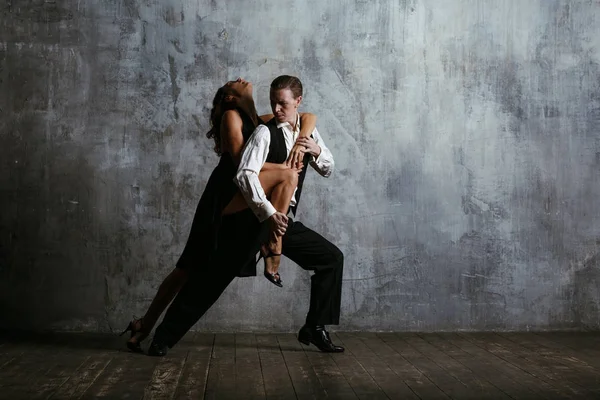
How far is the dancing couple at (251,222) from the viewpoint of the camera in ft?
12.6

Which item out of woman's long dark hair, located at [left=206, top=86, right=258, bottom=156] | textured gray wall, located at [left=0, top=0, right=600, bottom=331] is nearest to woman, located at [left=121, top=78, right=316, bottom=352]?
woman's long dark hair, located at [left=206, top=86, right=258, bottom=156]

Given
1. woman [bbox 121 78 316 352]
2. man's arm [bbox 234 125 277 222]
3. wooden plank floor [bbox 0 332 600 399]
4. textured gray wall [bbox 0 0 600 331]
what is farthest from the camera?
textured gray wall [bbox 0 0 600 331]

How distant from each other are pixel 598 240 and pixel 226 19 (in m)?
2.74

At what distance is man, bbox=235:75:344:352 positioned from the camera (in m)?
3.85

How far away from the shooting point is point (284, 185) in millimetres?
3848

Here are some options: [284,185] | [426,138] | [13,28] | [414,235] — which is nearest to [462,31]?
[426,138]

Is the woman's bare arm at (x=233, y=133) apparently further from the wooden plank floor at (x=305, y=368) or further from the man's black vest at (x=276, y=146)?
the wooden plank floor at (x=305, y=368)

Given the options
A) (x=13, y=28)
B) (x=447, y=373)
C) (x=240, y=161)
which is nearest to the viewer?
(x=447, y=373)

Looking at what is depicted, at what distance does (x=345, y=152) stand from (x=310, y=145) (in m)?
0.98

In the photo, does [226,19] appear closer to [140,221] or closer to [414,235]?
[140,221]

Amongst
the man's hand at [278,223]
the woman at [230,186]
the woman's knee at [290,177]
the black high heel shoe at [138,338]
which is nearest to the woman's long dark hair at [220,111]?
the woman at [230,186]

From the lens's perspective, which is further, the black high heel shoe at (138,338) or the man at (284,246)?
the black high heel shoe at (138,338)

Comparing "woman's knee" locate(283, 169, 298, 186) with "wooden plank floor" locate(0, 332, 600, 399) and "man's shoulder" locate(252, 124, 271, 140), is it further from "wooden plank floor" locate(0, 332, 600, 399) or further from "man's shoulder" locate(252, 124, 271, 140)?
"wooden plank floor" locate(0, 332, 600, 399)

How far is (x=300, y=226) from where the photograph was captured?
4113mm
